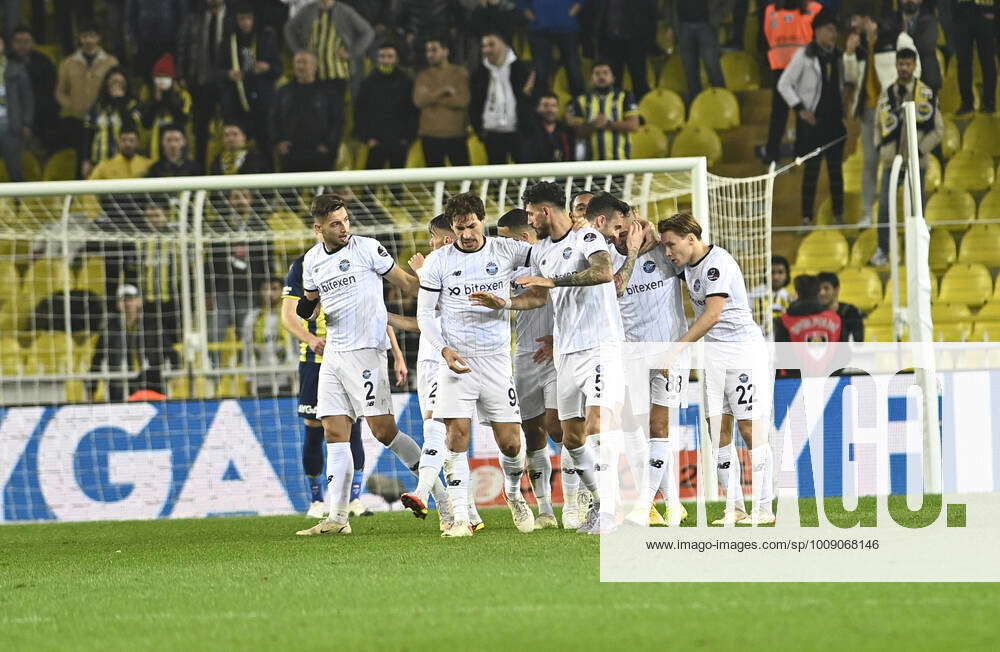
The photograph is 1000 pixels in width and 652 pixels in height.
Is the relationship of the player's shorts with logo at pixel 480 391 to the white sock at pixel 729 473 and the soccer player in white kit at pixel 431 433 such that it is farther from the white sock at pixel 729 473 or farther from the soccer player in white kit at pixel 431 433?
the white sock at pixel 729 473

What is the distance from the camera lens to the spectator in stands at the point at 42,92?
18859 mm

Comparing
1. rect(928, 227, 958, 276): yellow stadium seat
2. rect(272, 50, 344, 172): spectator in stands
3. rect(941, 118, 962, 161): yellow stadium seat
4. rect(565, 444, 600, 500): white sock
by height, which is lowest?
rect(565, 444, 600, 500): white sock

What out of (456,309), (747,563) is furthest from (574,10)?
(747,563)

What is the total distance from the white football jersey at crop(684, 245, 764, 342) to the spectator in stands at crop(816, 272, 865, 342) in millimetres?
5273

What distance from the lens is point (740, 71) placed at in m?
18.6

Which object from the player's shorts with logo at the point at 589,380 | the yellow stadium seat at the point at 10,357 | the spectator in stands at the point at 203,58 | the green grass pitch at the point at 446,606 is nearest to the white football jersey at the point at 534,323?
the player's shorts with logo at the point at 589,380

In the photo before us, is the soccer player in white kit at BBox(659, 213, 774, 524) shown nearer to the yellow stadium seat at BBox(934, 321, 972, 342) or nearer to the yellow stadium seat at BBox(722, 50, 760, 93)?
the yellow stadium seat at BBox(934, 321, 972, 342)

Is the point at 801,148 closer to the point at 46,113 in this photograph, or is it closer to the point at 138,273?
the point at 138,273

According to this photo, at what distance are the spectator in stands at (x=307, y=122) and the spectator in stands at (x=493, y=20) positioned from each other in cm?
194

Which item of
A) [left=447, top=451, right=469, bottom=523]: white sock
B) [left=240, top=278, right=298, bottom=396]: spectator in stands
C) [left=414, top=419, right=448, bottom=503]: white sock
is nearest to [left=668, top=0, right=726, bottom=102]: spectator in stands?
[left=240, top=278, right=298, bottom=396]: spectator in stands

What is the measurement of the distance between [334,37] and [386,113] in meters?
1.62

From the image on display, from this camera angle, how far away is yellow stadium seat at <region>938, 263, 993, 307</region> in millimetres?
15562

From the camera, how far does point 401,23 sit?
61.4 feet

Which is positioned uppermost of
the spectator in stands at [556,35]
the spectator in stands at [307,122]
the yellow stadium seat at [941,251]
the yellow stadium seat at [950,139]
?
the spectator in stands at [556,35]
